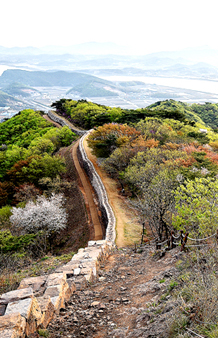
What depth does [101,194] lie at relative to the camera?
1261 inches

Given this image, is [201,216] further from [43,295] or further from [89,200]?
[89,200]

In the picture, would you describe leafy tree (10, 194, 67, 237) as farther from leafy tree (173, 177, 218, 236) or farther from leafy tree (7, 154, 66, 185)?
leafy tree (173, 177, 218, 236)

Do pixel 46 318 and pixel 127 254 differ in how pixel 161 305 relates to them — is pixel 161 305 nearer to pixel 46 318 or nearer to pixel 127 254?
pixel 46 318

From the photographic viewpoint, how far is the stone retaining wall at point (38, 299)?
753 cm

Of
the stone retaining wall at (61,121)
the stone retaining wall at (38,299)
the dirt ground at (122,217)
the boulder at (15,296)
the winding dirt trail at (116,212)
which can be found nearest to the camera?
the stone retaining wall at (38,299)

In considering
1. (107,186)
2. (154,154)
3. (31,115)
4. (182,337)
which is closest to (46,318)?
(182,337)

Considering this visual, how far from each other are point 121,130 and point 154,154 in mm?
11447

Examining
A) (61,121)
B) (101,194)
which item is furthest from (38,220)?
(61,121)

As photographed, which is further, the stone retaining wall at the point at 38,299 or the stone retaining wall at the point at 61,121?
the stone retaining wall at the point at 61,121

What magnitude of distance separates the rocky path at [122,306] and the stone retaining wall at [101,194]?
8099 mm

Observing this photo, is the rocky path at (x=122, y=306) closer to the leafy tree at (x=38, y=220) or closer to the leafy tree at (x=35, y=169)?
the leafy tree at (x=38, y=220)

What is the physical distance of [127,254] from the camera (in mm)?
18641

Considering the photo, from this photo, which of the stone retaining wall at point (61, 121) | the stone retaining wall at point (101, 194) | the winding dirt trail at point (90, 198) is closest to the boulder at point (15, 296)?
the stone retaining wall at point (101, 194)

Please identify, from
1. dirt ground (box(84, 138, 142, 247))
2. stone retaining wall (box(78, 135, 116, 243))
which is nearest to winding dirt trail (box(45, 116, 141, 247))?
dirt ground (box(84, 138, 142, 247))
